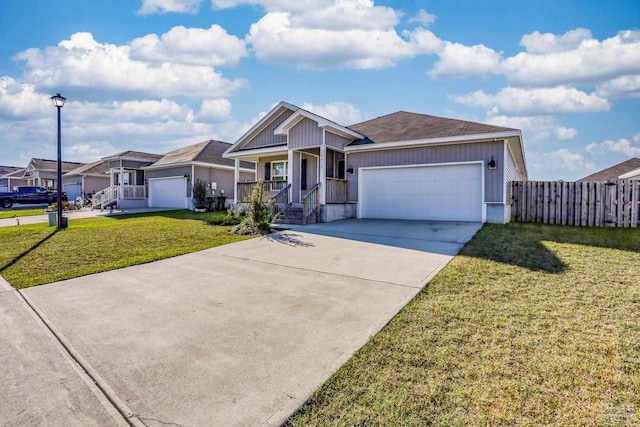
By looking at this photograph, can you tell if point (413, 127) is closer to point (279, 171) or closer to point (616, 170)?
point (279, 171)

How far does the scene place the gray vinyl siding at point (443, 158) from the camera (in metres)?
11.1

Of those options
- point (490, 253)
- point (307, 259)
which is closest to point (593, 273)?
point (490, 253)

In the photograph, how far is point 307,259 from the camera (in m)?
6.95

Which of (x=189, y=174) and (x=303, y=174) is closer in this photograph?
(x=303, y=174)

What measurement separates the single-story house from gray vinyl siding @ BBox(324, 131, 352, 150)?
37.8ft

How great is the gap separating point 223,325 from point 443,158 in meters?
10.6

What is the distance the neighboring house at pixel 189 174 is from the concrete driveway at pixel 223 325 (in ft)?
51.5

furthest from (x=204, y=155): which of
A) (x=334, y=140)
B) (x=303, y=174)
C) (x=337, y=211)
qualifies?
(x=337, y=211)

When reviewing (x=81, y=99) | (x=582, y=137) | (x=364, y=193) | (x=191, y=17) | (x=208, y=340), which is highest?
(x=191, y=17)

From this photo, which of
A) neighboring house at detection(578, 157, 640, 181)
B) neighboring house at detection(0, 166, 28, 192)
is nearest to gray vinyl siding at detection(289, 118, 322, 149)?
neighboring house at detection(578, 157, 640, 181)

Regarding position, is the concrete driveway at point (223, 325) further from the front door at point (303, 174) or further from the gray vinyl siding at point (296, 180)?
the front door at point (303, 174)

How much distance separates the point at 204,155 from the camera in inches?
878

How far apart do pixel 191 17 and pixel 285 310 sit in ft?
40.8

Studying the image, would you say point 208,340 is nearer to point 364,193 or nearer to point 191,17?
point 364,193
